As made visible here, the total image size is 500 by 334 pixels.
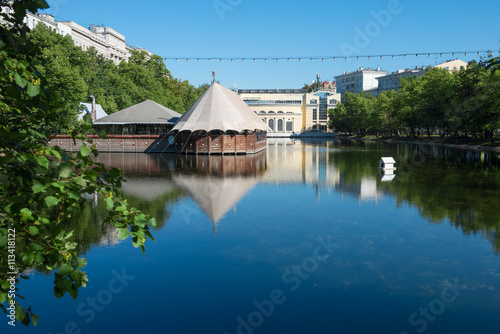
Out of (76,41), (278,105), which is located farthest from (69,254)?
(278,105)

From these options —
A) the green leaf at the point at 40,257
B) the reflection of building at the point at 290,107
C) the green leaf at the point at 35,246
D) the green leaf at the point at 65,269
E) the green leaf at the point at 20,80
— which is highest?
the reflection of building at the point at 290,107

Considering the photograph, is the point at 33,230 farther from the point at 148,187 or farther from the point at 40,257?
the point at 148,187

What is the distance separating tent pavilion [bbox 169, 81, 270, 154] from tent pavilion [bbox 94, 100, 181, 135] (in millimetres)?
6778

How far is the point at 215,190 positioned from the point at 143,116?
37.7 metres

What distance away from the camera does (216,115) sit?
48.4 m

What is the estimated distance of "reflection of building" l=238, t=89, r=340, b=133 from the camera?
140375 millimetres

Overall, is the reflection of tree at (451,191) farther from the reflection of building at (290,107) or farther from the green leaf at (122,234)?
the reflection of building at (290,107)

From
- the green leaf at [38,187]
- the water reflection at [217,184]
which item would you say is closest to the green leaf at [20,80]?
the green leaf at [38,187]

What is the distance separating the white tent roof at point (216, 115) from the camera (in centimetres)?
4716

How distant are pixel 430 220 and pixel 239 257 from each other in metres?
8.35

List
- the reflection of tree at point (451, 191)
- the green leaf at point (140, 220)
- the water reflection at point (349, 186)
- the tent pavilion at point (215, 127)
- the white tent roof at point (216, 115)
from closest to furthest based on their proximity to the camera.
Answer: the green leaf at point (140, 220) < the reflection of tree at point (451, 191) < the water reflection at point (349, 186) < the white tent roof at point (216, 115) < the tent pavilion at point (215, 127)

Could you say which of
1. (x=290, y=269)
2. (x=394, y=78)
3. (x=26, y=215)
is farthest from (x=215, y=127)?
(x=394, y=78)

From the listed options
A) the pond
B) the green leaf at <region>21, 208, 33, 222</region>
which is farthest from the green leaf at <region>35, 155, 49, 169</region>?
the pond

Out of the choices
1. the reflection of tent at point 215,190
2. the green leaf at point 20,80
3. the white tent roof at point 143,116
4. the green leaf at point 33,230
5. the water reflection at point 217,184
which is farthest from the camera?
the white tent roof at point 143,116
